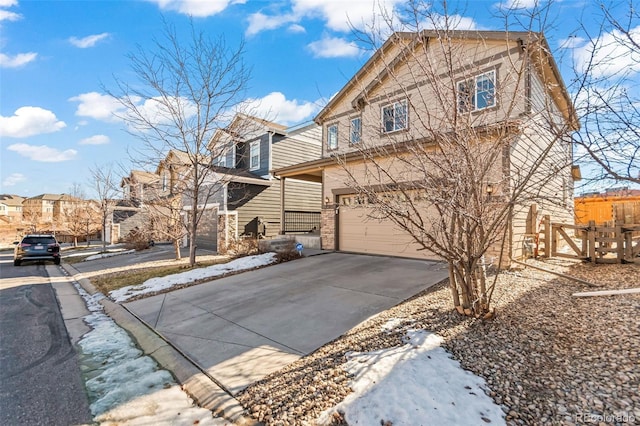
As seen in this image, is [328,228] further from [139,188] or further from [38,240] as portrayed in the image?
[38,240]

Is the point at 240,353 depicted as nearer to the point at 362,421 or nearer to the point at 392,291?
the point at 362,421

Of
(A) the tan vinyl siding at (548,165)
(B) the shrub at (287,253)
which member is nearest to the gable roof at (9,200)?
(B) the shrub at (287,253)

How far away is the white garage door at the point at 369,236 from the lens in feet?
30.6

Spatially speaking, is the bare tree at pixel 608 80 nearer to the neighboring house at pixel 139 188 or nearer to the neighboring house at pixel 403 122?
the neighboring house at pixel 403 122

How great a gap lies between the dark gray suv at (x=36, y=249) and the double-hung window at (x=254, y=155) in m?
10.6

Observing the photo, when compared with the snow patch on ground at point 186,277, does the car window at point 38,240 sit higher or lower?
higher

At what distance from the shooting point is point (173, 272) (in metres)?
9.27

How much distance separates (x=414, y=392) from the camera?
254cm

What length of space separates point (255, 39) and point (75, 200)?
2496 centimetres

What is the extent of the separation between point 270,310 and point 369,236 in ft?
19.1

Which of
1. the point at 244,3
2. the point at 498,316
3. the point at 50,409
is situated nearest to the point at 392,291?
the point at 498,316

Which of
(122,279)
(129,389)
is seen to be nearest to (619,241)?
(129,389)

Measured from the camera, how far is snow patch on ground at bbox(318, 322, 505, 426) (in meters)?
2.28

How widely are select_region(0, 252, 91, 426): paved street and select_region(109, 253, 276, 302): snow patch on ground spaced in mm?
1267
